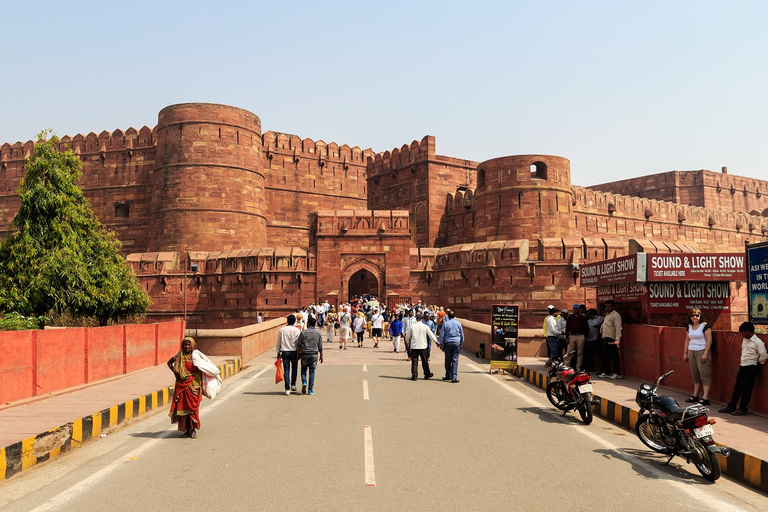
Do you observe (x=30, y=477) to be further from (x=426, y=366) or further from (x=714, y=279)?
(x=714, y=279)

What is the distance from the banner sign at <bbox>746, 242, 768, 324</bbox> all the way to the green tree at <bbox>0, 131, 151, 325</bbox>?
52.4ft

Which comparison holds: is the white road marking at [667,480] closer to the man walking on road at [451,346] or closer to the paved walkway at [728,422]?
the paved walkway at [728,422]

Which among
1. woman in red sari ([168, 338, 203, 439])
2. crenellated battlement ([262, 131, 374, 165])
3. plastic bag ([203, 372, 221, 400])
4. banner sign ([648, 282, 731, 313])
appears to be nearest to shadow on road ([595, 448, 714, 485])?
plastic bag ([203, 372, 221, 400])

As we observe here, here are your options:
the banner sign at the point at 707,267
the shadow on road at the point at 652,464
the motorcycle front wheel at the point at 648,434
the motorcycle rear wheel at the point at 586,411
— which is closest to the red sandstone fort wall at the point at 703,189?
the banner sign at the point at 707,267

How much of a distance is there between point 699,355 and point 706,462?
3.31m

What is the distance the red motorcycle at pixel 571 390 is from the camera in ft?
24.9

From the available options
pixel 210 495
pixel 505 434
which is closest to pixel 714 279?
pixel 505 434

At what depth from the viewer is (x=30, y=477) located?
5.37 m

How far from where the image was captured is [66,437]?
21.0 feet

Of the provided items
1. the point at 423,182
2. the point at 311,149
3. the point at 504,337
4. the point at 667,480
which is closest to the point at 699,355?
the point at 667,480

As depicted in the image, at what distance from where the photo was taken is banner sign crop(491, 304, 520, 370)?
12.4m

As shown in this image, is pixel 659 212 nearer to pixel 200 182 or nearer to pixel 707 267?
pixel 200 182

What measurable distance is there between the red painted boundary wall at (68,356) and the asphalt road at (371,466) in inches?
73.4

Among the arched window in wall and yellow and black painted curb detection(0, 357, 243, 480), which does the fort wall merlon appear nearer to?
the arched window in wall
